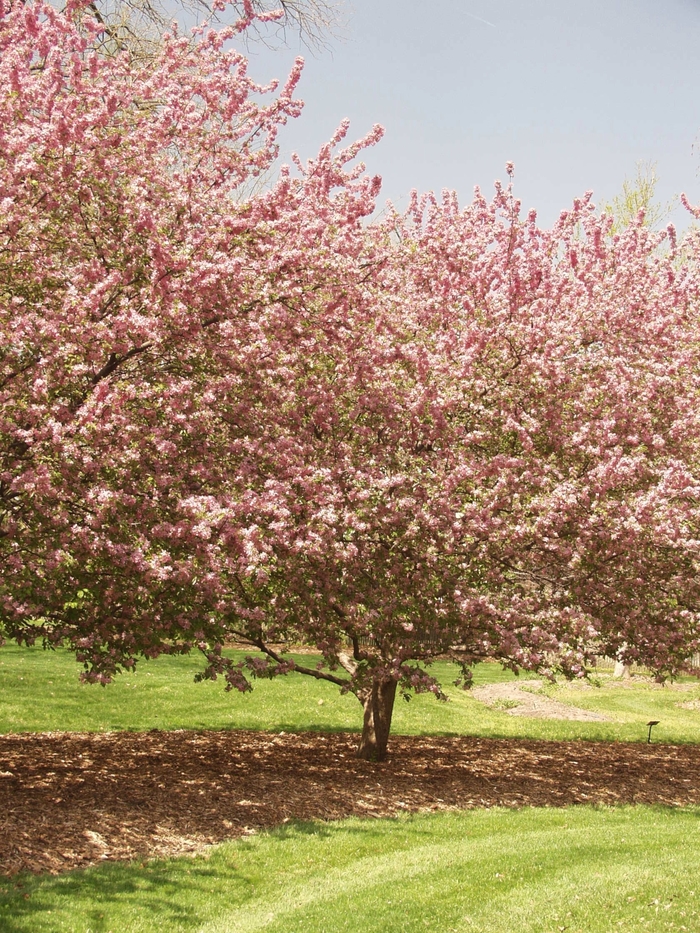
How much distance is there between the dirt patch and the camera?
24.1 m

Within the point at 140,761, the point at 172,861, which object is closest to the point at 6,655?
the point at 140,761

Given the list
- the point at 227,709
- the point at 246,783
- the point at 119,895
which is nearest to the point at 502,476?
the point at 246,783

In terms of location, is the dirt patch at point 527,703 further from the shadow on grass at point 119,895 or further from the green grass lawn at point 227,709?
the shadow on grass at point 119,895

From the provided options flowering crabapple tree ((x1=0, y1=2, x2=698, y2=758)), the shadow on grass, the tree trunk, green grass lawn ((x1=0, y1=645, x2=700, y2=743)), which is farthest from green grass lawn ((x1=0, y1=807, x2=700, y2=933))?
green grass lawn ((x1=0, y1=645, x2=700, y2=743))

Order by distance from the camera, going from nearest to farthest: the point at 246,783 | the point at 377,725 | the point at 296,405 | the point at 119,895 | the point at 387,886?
the point at 119,895, the point at 387,886, the point at 296,405, the point at 246,783, the point at 377,725

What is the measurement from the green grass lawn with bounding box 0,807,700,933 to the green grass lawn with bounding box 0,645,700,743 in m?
8.50

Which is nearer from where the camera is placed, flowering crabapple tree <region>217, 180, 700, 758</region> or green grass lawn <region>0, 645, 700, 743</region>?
flowering crabapple tree <region>217, 180, 700, 758</region>

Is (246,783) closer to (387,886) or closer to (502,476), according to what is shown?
(387,886)

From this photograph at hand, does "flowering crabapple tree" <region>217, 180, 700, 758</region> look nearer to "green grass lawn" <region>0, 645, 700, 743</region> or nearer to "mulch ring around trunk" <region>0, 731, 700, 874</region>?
"mulch ring around trunk" <region>0, 731, 700, 874</region>

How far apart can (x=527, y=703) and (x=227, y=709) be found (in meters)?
9.34

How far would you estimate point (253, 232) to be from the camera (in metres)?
10.4

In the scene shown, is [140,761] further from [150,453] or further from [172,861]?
[150,453]

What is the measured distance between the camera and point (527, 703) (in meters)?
Answer: 25.2

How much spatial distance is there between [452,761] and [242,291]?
1019 centimetres
